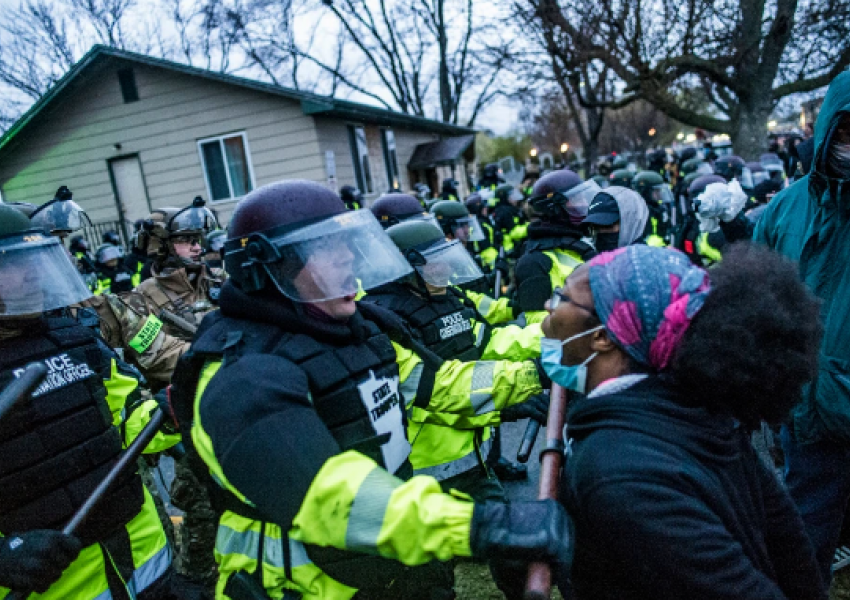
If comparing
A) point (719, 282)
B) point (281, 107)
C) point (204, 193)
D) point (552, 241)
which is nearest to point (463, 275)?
point (552, 241)

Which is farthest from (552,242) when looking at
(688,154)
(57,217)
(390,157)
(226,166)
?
(390,157)

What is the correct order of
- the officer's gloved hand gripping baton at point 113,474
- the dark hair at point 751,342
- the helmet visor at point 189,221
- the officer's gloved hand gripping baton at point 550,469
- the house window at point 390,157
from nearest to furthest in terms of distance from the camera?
the officer's gloved hand gripping baton at point 550,469 → the dark hair at point 751,342 → the officer's gloved hand gripping baton at point 113,474 → the helmet visor at point 189,221 → the house window at point 390,157

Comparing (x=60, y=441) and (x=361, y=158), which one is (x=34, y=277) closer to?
(x=60, y=441)

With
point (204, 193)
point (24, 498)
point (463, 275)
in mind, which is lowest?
point (24, 498)

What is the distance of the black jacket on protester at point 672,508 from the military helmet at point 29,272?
6.98ft

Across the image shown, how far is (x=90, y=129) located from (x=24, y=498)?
14.7m

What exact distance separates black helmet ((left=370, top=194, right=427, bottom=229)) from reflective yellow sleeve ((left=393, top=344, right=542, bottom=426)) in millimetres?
2718

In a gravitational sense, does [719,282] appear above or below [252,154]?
below

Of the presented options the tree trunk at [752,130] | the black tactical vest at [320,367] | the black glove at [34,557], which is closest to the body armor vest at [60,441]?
the black glove at [34,557]

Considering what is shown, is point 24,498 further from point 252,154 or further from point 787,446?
point 252,154

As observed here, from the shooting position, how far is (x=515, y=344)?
313 cm

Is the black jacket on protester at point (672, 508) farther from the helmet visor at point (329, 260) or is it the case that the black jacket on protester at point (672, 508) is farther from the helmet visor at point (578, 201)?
the helmet visor at point (578, 201)

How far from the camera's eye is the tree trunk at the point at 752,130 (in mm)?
13656

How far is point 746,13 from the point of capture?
1213 cm
